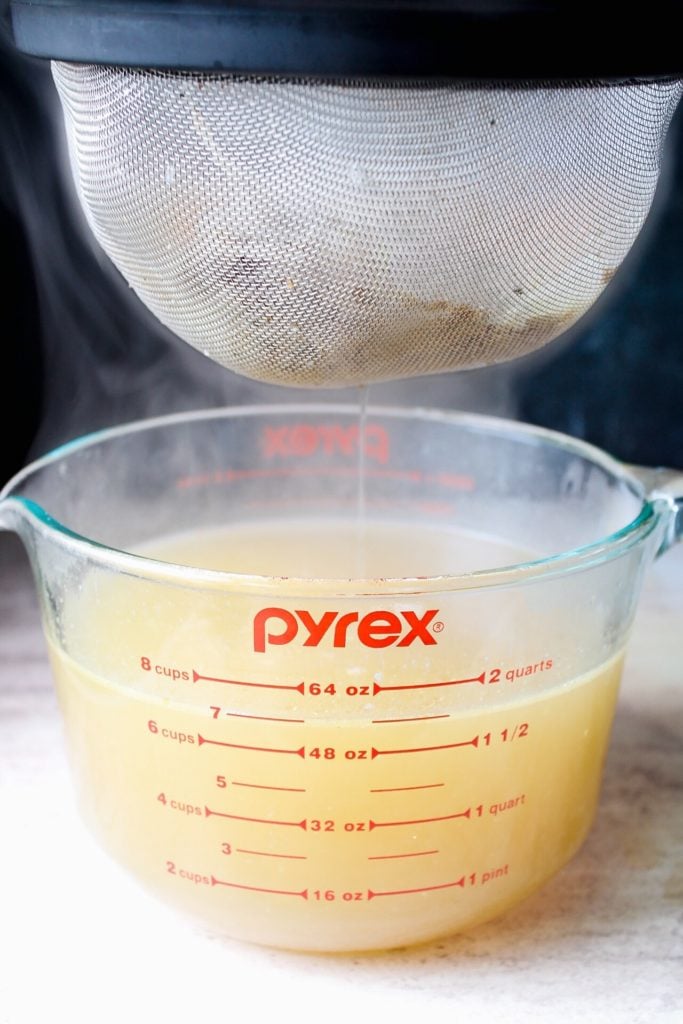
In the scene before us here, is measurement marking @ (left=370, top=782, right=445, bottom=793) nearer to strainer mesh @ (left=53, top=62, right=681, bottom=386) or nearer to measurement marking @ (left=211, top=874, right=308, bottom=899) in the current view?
measurement marking @ (left=211, top=874, right=308, bottom=899)

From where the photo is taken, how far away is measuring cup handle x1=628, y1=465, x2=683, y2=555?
710 mm

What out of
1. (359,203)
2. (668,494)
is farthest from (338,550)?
(359,203)

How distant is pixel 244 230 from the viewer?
1.95 feet

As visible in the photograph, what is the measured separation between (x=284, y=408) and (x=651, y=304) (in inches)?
18.1

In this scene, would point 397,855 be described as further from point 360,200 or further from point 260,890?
point 360,200

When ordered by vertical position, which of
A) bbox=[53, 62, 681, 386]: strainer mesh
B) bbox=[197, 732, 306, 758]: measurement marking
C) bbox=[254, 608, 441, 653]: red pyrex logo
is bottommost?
bbox=[197, 732, 306, 758]: measurement marking

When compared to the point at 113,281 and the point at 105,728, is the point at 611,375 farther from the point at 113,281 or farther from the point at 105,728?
the point at 105,728

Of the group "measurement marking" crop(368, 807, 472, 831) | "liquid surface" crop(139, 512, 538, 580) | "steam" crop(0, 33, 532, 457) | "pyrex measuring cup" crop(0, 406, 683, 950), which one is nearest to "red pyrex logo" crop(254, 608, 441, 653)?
"pyrex measuring cup" crop(0, 406, 683, 950)

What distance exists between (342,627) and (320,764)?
0.08m

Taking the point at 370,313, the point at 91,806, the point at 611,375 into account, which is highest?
the point at 370,313

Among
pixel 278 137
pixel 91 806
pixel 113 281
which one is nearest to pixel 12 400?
pixel 113 281

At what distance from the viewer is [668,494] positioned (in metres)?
0.72

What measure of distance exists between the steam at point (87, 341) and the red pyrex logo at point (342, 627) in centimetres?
63

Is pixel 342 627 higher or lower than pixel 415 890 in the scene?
higher
